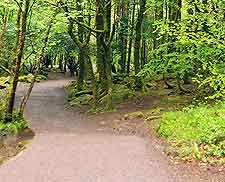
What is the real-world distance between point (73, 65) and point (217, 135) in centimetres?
4257

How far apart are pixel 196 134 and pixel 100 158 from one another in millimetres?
3084

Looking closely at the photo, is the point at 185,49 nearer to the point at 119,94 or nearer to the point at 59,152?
the point at 119,94

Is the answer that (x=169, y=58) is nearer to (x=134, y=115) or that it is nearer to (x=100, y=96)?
(x=134, y=115)

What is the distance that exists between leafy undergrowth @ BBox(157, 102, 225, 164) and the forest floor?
1.30 feet

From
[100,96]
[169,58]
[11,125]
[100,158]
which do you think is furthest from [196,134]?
[100,96]

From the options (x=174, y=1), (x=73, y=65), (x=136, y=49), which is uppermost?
(x=174, y=1)

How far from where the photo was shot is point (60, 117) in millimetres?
20672

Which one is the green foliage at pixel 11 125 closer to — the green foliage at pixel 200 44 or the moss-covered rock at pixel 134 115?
the moss-covered rock at pixel 134 115

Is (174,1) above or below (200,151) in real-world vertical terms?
above

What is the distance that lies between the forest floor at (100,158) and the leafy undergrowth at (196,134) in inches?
15.6

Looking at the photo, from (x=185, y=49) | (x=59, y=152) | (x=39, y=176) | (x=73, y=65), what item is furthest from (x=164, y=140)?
(x=73, y=65)

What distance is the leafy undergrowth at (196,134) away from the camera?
991 cm

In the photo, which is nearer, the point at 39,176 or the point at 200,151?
the point at 39,176

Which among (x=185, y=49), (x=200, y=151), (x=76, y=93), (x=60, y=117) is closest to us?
(x=200, y=151)
